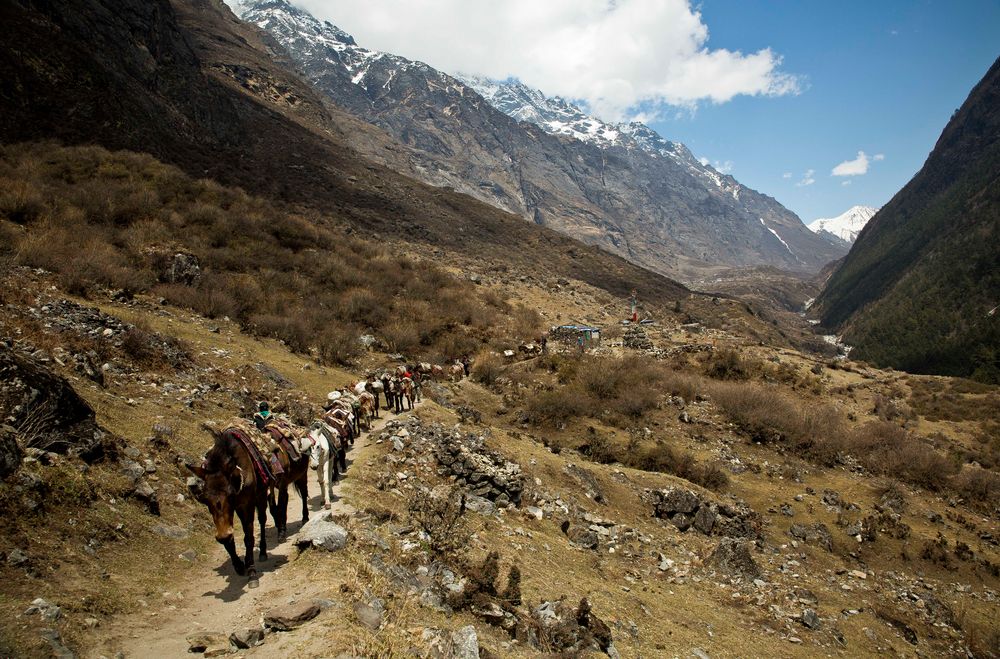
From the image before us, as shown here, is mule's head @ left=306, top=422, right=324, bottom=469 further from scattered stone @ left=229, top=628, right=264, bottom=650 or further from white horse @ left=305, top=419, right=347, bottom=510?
scattered stone @ left=229, top=628, right=264, bottom=650

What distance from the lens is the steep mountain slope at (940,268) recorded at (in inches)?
2432

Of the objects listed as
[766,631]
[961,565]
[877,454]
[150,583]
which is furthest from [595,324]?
[150,583]

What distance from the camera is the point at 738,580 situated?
1011cm

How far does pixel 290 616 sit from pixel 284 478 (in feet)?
7.27

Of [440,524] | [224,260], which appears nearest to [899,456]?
[440,524]

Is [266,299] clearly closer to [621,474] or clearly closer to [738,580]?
[621,474]

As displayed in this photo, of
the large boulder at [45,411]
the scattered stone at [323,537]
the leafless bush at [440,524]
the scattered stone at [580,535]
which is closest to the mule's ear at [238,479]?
the scattered stone at [323,537]

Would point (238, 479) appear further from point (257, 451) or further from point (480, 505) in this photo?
point (480, 505)

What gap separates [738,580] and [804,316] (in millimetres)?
174001

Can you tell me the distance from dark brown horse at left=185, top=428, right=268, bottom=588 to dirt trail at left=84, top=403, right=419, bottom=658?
21 cm

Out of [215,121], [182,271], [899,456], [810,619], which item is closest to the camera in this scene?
[810,619]

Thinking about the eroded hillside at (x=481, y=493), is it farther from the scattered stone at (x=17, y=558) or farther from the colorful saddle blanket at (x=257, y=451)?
the colorful saddle blanket at (x=257, y=451)

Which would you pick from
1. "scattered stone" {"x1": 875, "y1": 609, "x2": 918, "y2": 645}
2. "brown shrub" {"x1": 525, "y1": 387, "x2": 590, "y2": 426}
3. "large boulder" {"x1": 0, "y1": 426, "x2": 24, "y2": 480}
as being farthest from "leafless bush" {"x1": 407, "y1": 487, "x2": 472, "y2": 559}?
"brown shrub" {"x1": 525, "y1": 387, "x2": 590, "y2": 426}

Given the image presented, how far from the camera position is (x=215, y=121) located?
153ft
